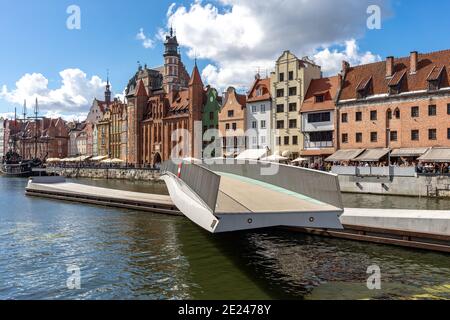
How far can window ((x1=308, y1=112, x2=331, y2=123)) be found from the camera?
57156 millimetres

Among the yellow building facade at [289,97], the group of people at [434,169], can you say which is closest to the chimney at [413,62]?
the group of people at [434,169]

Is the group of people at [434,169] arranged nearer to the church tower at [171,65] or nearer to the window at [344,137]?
the window at [344,137]

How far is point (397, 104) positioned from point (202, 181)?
39.9m

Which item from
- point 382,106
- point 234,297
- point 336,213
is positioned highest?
point 382,106

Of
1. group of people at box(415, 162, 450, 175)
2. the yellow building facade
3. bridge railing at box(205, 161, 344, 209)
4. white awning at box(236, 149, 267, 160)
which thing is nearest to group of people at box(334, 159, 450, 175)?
group of people at box(415, 162, 450, 175)

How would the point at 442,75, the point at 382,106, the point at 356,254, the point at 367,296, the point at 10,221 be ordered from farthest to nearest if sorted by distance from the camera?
the point at 382,106 → the point at 442,75 → the point at 10,221 → the point at 356,254 → the point at 367,296

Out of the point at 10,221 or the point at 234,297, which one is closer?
the point at 234,297

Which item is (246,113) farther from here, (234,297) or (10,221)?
(234,297)

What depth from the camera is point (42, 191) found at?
48406 mm

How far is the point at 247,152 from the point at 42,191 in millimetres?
30750

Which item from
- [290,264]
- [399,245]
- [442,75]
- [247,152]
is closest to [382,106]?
[442,75]

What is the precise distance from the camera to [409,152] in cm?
4716

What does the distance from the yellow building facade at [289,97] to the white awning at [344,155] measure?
788 centimetres
